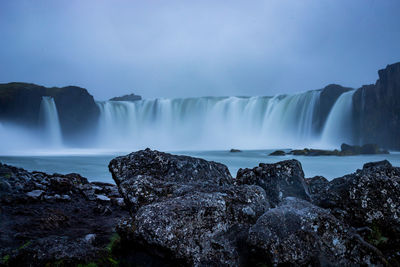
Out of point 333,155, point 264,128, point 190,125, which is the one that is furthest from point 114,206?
point 190,125

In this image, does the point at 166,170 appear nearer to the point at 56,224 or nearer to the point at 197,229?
the point at 197,229

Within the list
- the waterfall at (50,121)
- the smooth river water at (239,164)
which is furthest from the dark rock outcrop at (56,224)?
the waterfall at (50,121)

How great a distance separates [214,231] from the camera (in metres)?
3.60

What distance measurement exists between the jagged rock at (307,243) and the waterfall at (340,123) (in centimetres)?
5213

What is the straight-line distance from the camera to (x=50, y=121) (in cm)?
6209

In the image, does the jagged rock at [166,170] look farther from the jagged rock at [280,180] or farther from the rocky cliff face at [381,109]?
the rocky cliff face at [381,109]

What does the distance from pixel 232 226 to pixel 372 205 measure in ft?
8.58

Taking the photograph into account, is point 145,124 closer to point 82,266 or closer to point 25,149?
point 25,149

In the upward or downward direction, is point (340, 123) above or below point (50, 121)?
above

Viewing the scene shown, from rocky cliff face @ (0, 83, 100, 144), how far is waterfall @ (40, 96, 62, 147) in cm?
105

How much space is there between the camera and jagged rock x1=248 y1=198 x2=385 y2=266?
3.35m

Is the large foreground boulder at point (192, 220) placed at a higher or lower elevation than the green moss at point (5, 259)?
higher

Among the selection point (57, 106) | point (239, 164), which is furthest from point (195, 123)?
point (239, 164)

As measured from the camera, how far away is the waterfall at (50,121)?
60938 mm
